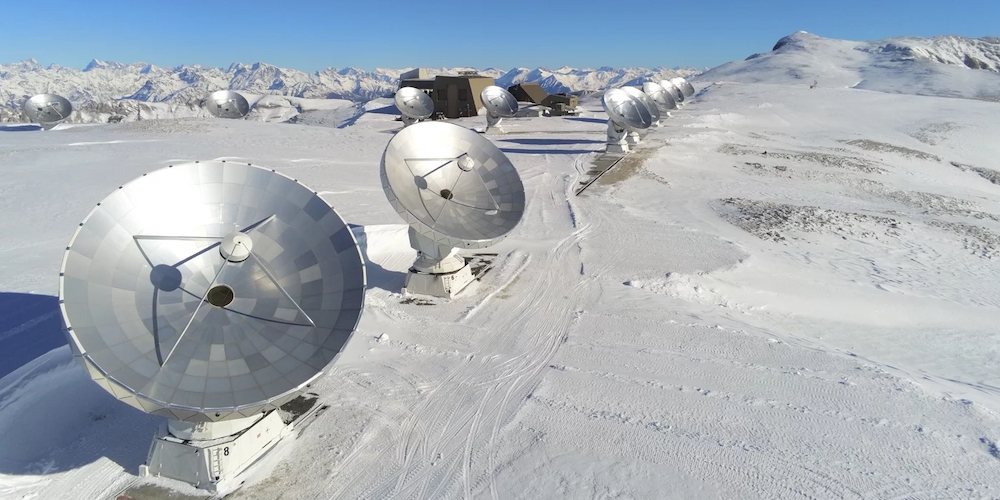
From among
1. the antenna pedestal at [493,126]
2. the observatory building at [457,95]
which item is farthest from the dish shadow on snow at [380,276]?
the observatory building at [457,95]

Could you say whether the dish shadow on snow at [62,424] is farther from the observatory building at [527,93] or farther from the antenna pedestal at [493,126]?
the observatory building at [527,93]

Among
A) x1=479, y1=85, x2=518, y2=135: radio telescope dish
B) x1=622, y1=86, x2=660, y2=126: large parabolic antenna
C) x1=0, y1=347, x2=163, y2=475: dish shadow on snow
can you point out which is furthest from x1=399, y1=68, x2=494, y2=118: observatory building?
x1=0, y1=347, x2=163, y2=475: dish shadow on snow

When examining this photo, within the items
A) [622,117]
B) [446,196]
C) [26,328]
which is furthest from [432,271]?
[622,117]

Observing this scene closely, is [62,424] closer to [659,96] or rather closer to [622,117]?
[622,117]

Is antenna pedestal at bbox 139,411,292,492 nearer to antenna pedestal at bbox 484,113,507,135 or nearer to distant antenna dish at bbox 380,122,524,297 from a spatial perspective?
distant antenna dish at bbox 380,122,524,297

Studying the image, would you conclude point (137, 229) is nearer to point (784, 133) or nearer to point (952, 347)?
point (952, 347)

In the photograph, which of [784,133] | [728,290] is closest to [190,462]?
[728,290]
